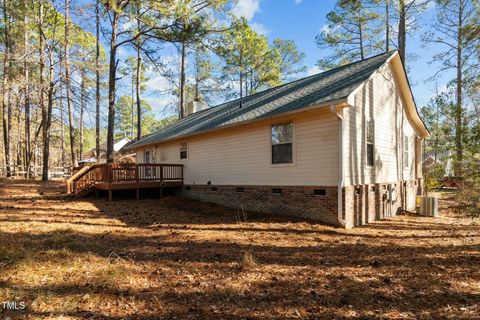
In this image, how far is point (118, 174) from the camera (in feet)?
40.3

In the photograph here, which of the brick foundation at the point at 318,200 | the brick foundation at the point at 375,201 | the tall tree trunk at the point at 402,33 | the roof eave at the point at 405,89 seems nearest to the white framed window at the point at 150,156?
the brick foundation at the point at 318,200

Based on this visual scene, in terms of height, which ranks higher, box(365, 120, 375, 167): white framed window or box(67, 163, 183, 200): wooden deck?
box(365, 120, 375, 167): white framed window

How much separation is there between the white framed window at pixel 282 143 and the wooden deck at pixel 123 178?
19.7ft

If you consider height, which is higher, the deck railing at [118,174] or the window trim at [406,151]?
the window trim at [406,151]

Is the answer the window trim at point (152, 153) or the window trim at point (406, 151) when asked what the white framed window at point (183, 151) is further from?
the window trim at point (406, 151)

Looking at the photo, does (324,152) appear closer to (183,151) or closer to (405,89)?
(405,89)

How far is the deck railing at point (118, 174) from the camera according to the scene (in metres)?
12.2

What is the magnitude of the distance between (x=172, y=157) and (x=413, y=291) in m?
12.8

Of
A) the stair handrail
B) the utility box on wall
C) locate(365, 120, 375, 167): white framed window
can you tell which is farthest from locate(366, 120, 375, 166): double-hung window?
the stair handrail

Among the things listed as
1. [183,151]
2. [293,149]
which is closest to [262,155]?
[293,149]

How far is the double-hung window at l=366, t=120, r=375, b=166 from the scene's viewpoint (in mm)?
9329

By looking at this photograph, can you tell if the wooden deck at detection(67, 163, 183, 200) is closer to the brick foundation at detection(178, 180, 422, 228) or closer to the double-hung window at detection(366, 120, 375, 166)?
the brick foundation at detection(178, 180, 422, 228)

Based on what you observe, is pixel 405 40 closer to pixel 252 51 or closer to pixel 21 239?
pixel 252 51

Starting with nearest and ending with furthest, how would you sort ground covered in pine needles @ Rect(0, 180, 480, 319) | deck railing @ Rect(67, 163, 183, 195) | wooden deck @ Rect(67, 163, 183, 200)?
ground covered in pine needles @ Rect(0, 180, 480, 319) → wooden deck @ Rect(67, 163, 183, 200) → deck railing @ Rect(67, 163, 183, 195)
